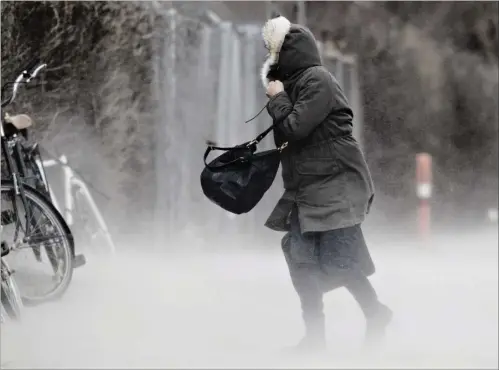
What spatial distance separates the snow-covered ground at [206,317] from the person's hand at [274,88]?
0.38 m

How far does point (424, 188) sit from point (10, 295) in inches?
31.7

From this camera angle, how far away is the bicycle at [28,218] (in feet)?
4.00

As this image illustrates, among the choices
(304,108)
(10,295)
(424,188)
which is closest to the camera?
(304,108)

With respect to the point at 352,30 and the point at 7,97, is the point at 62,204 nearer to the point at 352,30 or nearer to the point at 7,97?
the point at 7,97

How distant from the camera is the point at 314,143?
988 millimetres

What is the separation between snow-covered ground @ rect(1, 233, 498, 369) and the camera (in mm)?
1298

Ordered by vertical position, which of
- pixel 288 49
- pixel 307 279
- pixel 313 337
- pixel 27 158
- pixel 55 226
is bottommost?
pixel 313 337

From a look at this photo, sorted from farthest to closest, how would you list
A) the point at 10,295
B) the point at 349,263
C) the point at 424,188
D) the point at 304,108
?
the point at 424,188 → the point at 10,295 → the point at 349,263 → the point at 304,108

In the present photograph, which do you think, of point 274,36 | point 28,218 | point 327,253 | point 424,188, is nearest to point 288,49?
point 274,36

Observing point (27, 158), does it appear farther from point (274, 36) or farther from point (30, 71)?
point (274, 36)

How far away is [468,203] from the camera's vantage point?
4.59ft

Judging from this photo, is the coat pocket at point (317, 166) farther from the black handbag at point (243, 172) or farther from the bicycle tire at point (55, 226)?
the bicycle tire at point (55, 226)

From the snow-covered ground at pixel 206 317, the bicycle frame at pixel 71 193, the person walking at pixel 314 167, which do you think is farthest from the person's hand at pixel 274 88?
the bicycle frame at pixel 71 193

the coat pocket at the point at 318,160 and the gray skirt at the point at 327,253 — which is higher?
the coat pocket at the point at 318,160
